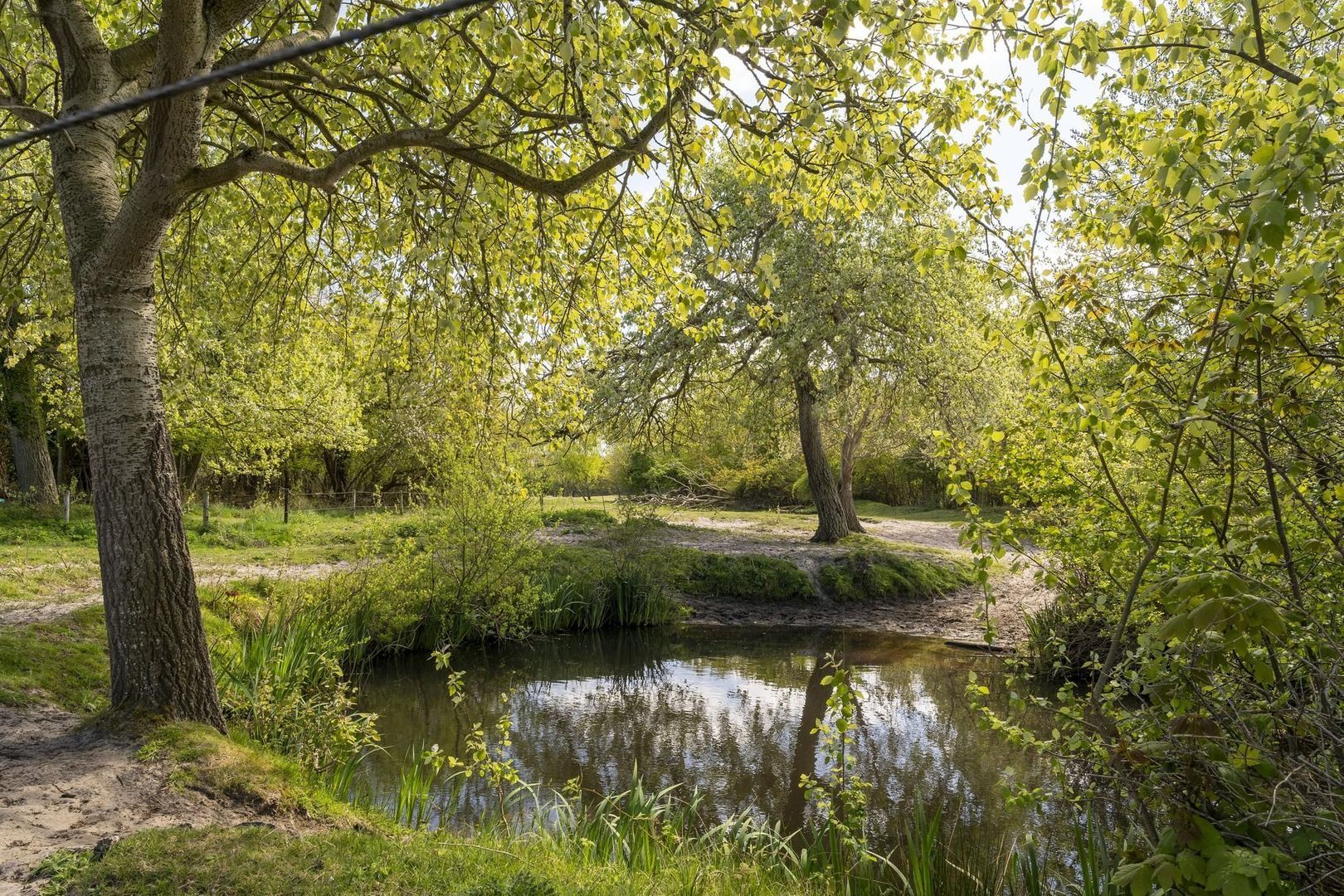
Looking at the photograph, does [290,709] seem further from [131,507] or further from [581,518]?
[581,518]

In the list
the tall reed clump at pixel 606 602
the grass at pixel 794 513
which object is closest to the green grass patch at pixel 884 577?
the grass at pixel 794 513

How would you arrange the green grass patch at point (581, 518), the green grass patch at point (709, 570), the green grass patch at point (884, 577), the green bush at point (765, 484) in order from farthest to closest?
the green bush at point (765, 484) → the green grass patch at point (581, 518) → the green grass patch at point (884, 577) → the green grass patch at point (709, 570)

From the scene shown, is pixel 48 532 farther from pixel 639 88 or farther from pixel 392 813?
pixel 639 88

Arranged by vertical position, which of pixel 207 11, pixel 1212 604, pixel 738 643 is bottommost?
pixel 738 643

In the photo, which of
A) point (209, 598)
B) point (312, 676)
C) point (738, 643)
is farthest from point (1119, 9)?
point (738, 643)

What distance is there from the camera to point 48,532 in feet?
43.8

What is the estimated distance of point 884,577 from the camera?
16281mm

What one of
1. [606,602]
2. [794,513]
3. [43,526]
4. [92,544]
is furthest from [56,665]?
[794,513]

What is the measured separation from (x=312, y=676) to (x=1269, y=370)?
782 centimetres

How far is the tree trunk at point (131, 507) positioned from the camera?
4.78 m

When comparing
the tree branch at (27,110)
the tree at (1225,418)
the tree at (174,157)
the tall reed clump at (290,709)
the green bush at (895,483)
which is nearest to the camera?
the tree at (1225,418)

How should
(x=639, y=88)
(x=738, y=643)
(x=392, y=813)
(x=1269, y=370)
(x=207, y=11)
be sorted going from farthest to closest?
(x=738, y=643), (x=392, y=813), (x=639, y=88), (x=207, y=11), (x=1269, y=370)

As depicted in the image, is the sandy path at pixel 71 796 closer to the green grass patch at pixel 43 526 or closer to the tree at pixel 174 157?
the tree at pixel 174 157

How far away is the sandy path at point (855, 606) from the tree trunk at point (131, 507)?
33.7ft
